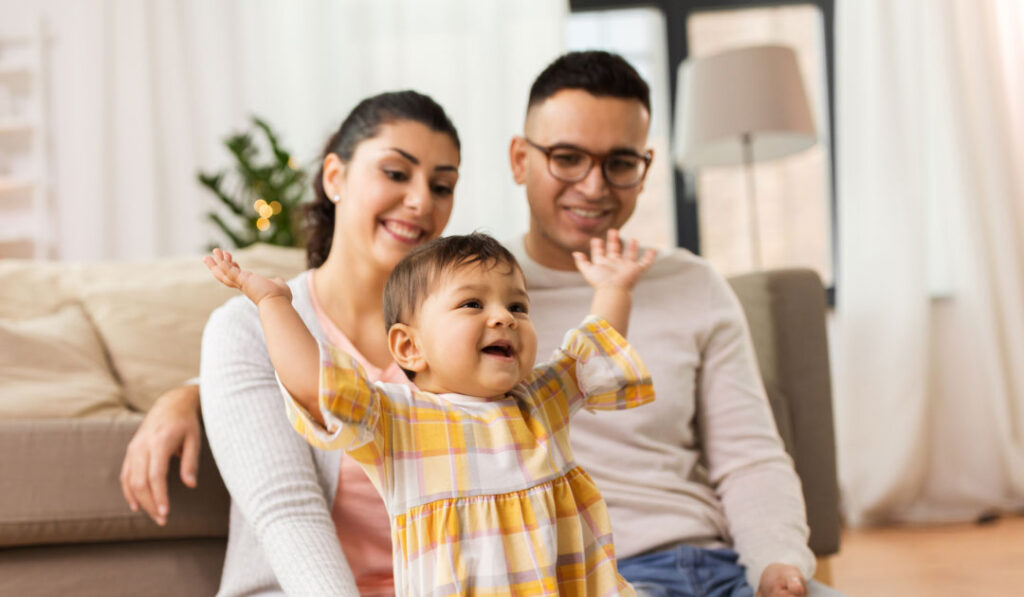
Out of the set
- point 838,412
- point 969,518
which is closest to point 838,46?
point 838,412

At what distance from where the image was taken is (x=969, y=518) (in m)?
3.01

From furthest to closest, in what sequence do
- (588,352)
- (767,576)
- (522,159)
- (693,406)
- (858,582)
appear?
(858,582) → (522,159) → (693,406) → (767,576) → (588,352)

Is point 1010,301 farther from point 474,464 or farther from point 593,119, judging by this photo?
point 474,464

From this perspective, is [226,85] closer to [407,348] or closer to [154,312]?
[154,312]

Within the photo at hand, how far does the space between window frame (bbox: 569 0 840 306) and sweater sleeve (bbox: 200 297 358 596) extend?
2607 mm

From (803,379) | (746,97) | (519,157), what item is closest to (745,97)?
(746,97)

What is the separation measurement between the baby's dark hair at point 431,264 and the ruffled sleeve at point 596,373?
0.41 ft

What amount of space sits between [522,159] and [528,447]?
2.24ft

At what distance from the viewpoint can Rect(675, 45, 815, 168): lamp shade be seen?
274 centimetres

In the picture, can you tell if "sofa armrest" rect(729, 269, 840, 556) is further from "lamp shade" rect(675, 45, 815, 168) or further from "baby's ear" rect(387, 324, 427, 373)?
"lamp shade" rect(675, 45, 815, 168)

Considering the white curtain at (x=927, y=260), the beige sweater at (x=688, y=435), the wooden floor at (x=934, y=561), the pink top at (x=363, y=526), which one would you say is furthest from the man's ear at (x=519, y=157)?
the white curtain at (x=927, y=260)

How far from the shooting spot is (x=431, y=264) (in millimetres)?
943

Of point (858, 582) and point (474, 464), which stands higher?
point (474, 464)

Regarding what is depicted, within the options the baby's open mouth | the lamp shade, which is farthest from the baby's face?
the lamp shade
